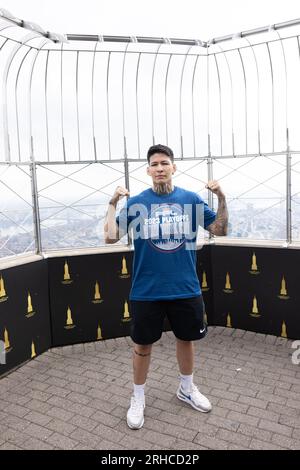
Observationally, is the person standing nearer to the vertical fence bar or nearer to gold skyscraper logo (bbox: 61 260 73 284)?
gold skyscraper logo (bbox: 61 260 73 284)

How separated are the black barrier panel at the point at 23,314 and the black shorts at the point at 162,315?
1319 millimetres

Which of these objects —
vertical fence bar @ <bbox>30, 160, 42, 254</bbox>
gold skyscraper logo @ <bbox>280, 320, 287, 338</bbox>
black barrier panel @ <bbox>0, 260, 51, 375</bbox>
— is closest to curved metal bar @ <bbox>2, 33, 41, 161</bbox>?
vertical fence bar @ <bbox>30, 160, 42, 254</bbox>

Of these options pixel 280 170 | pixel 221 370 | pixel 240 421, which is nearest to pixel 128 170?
pixel 280 170

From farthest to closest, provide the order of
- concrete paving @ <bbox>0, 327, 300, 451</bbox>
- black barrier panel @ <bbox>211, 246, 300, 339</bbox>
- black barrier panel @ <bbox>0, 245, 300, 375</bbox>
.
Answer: black barrier panel @ <bbox>211, 246, 300, 339</bbox>
black barrier panel @ <bbox>0, 245, 300, 375</bbox>
concrete paving @ <bbox>0, 327, 300, 451</bbox>

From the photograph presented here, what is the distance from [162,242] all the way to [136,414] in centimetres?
118

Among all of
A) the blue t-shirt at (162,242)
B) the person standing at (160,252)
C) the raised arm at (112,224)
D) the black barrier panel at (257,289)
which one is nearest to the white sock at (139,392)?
the person standing at (160,252)

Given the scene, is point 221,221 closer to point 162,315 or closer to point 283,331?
point 162,315

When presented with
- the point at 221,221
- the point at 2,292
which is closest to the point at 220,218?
the point at 221,221

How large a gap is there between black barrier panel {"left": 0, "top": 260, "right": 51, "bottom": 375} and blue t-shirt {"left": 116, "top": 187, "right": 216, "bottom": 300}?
134 cm

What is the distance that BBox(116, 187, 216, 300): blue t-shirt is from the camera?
266 cm

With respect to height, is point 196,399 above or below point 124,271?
below

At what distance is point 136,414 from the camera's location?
2.69 metres

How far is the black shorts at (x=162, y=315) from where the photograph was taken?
8.79ft

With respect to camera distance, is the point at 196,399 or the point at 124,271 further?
the point at 124,271
